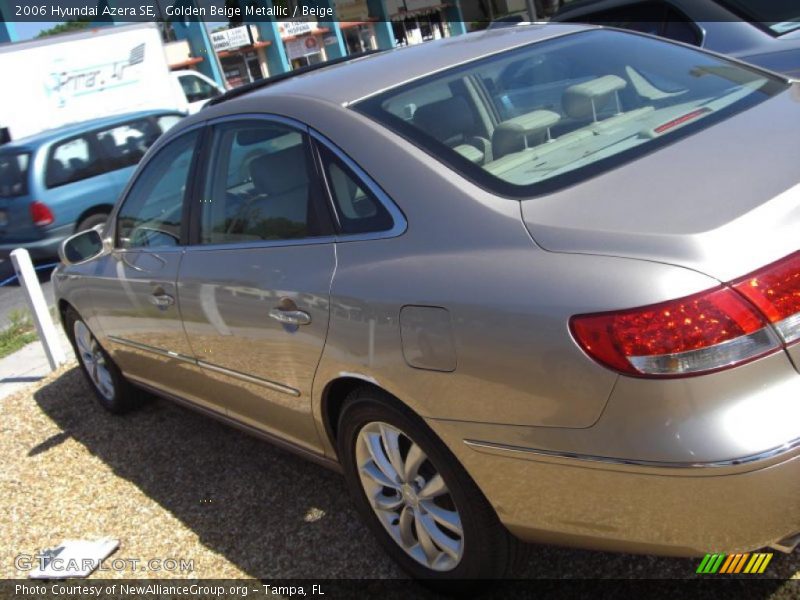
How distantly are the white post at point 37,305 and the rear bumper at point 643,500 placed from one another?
4.89 metres

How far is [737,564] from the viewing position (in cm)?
243

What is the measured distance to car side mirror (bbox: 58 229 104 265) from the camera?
4.43 m

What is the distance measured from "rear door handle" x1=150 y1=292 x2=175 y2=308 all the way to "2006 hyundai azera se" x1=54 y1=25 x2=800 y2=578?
40mm

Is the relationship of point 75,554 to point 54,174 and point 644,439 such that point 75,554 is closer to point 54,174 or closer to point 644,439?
point 644,439

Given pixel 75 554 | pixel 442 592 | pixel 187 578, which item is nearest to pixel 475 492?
pixel 442 592

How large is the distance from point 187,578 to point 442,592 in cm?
114

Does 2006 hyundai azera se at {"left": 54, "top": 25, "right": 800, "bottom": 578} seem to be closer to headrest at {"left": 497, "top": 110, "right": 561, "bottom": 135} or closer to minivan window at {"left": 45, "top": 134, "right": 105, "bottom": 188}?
headrest at {"left": 497, "top": 110, "right": 561, "bottom": 135}

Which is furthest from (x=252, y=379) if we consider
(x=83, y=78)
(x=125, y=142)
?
(x=83, y=78)

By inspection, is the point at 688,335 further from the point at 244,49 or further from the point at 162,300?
the point at 244,49

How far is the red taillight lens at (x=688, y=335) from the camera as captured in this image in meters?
1.86

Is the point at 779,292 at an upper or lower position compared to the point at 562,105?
lower

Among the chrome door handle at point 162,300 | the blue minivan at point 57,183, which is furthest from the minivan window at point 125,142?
the chrome door handle at point 162,300

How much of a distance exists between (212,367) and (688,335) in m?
2.17

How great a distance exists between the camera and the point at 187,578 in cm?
331
